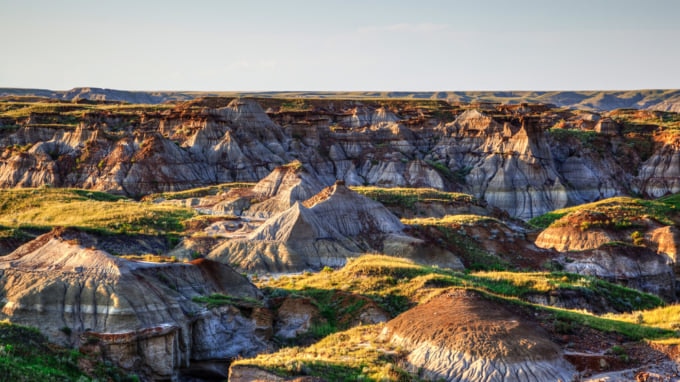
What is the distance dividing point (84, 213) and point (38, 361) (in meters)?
45.2

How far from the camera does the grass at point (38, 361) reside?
2059 centimetres

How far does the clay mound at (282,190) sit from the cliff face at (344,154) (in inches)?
910

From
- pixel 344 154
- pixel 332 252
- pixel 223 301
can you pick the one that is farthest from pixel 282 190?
pixel 344 154

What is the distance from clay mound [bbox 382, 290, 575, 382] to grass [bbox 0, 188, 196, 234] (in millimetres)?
35380

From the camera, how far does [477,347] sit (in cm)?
2284

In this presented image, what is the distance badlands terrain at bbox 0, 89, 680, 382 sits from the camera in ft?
78.6

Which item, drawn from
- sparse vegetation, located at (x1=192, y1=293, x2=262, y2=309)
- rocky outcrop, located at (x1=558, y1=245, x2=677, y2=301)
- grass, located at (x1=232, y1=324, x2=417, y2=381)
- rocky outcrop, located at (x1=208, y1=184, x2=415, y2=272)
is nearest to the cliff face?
rocky outcrop, located at (x1=208, y1=184, x2=415, y2=272)

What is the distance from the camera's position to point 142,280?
29547mm

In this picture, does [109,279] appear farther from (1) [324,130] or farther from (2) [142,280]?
(1) [324,130]

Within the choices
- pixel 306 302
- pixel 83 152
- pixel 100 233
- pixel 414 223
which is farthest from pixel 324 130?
pixel 306 302

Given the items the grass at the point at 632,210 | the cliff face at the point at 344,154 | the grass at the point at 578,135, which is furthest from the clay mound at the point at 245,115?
the grass at the point at 632,210

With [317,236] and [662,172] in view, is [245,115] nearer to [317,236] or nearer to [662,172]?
[662,172]

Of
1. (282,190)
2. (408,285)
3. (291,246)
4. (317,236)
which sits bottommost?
(291,246)

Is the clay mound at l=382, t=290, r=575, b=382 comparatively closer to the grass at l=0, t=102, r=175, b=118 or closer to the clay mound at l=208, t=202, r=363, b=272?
the clay mound at l=208, t=202, r=363, b=272
